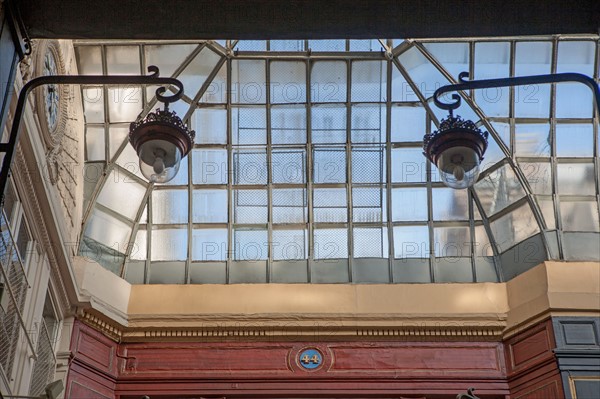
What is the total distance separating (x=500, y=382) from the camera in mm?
11375

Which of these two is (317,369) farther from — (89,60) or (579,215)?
(89,60)

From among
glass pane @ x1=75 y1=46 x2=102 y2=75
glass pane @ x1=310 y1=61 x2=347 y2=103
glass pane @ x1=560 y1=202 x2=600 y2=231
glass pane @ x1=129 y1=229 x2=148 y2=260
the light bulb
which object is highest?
glass pane @ x1=310 y1=61 x2=347 y2=103

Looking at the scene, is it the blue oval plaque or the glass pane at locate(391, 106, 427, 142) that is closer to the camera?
the blue oval plaque

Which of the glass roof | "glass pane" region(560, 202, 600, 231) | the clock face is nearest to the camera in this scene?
the clock face

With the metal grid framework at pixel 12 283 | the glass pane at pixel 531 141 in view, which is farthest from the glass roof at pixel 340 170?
the metal grid framework at pixel 12 283

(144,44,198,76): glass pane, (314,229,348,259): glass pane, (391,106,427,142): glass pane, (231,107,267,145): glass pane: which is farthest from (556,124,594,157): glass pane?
(144,44,198,76): glass pane

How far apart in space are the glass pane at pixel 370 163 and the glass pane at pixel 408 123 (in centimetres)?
32

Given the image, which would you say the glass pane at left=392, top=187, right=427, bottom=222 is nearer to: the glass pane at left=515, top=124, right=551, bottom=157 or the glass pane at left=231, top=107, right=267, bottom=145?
the glass pane at left=515, top=124, right=551, bottom=157

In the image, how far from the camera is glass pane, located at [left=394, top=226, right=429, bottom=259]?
1235cm

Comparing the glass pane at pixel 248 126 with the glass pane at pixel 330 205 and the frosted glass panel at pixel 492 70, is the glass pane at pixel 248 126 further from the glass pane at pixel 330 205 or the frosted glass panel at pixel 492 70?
the frosted glass panel at pixel 492 70

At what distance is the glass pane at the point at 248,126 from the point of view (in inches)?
482

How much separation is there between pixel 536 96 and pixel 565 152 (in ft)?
2.88

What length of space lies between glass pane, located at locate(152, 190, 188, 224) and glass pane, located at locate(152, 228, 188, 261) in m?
0.14

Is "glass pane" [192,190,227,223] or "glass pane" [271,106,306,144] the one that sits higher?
"glass pane" [271,106,306,144]
